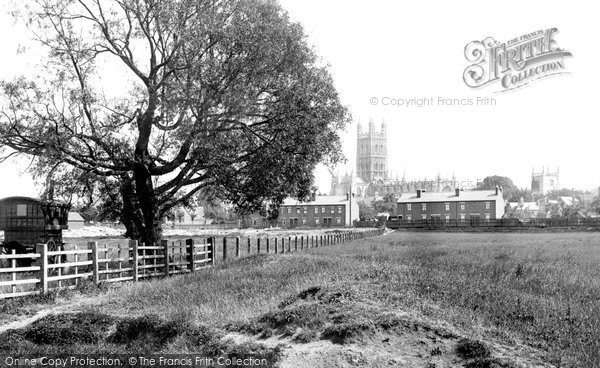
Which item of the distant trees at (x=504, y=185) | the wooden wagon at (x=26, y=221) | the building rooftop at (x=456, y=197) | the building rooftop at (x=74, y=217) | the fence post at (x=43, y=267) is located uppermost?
the distant trees at (x=504, y=185)

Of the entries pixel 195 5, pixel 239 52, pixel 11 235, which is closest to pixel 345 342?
pixel 239 52

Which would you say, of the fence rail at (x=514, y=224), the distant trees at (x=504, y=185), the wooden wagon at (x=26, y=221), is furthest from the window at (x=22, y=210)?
the distant trees at (x=504, y=185)

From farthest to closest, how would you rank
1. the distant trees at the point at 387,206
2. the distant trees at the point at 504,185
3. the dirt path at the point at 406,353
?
the distant trees at the point at 504,185
the distant trees at the point at 387,206
the dirt path at the point at 406,353

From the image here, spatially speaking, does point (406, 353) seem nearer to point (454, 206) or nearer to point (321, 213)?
point (454, 206)

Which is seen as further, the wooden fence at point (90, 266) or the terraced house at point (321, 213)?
the terraced house at point (321, 213)

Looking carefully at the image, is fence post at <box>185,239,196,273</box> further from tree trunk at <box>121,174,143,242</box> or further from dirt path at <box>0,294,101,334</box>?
dirt path at <box>0,294,101,334</box>

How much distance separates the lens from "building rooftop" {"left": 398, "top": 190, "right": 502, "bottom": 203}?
111500mm

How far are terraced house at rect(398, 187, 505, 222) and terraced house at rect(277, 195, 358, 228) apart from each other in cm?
1536

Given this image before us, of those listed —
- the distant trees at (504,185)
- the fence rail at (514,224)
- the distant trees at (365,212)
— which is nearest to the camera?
the fence rail at (514,224)

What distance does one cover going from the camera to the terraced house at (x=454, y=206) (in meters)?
110

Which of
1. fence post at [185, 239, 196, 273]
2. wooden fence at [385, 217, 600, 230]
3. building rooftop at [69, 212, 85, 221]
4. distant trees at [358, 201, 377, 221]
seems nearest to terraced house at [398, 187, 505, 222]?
wooden fence at [385, 217, 600, 230]

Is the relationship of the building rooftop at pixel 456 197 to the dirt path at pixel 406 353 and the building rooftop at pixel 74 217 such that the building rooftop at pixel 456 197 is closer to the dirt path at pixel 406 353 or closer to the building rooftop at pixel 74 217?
the building rooftop at pixel 74 217

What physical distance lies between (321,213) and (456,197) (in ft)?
101

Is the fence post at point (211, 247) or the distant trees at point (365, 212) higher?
the fence post at point (211, 247)
